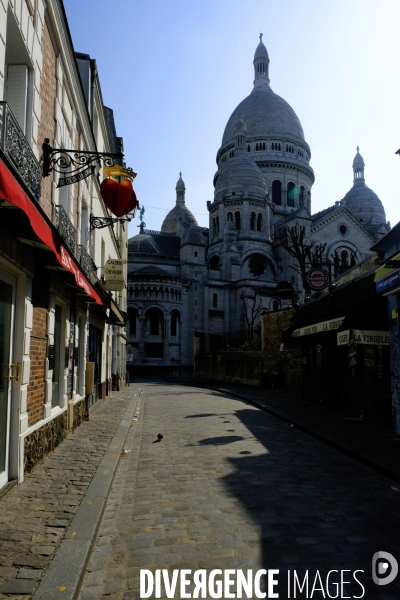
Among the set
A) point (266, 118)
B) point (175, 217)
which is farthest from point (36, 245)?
point (266, 118)

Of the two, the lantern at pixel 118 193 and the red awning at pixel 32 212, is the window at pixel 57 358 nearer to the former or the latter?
the red awning at pixel 32 212

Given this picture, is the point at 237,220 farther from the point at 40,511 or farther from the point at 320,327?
the point at 40,511

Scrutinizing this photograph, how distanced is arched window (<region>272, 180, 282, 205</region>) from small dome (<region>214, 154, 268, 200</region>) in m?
7.61

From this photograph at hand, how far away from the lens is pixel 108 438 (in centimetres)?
960

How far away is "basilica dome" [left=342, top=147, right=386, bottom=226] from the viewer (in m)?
75.8

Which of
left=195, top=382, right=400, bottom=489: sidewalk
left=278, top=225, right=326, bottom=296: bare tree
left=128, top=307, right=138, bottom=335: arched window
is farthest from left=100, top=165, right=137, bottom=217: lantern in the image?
left=128, top=307, right=138, bottom=335: arched window

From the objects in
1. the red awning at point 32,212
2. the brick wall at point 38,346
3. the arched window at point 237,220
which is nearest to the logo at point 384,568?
the red awning at point 32,212

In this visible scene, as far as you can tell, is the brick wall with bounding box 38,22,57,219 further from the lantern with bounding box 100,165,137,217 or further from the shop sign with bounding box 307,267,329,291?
the shop sign with bounding box 307,267,329,291

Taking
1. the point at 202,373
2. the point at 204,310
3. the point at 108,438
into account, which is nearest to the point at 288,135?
the point at 204,310

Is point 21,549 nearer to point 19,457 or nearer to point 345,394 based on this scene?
point 19,457

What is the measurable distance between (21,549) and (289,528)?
2.43 meters

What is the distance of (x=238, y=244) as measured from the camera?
61750mm

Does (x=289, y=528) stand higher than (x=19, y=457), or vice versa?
(x=19, y=457)

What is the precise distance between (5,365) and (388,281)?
7400mm
